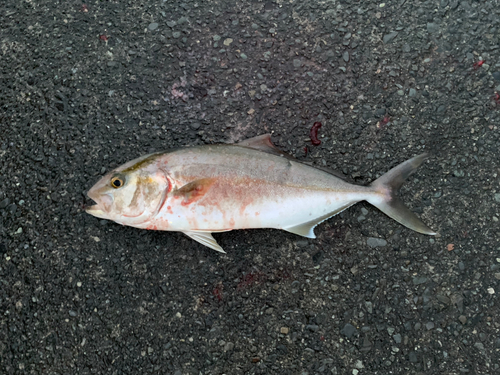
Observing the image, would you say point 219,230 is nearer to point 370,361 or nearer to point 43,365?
point 370,361

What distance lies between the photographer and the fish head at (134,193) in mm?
2312

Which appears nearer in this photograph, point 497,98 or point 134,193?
point 134,193

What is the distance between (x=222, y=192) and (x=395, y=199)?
126cm

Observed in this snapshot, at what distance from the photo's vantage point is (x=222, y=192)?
2354 mm

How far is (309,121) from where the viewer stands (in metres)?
2.72

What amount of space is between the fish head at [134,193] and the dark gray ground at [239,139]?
1.24 ft

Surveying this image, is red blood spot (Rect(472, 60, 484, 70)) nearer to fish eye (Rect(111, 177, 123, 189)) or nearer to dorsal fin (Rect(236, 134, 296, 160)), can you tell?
dorsal fin (Rect(236, 134, 296, 160))

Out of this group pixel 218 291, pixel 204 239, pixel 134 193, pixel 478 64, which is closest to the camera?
pixel 134 193

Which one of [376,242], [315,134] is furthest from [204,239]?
[376,242]

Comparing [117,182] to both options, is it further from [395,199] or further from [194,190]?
[395,199]

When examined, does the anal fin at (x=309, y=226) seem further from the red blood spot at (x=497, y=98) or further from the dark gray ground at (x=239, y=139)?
the red blood spot at (x=497, y=98)

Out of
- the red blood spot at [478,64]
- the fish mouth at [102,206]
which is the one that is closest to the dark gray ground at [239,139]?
the red blood spot at [478,64]

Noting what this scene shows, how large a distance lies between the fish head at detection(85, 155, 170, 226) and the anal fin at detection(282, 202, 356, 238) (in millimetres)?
938

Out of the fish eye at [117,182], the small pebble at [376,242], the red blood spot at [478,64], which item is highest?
the red blood spot at [478,64]
